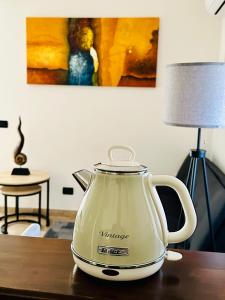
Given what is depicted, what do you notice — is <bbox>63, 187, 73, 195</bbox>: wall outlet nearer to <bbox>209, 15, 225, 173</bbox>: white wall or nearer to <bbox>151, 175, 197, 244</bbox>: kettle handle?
<bbox>209, 15, 225, 173</bbox>: white wall

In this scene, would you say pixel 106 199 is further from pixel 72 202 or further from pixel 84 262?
pixel 72 202

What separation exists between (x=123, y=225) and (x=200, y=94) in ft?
3.16

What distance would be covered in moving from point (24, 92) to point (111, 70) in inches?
37.6

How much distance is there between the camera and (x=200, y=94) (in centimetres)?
144

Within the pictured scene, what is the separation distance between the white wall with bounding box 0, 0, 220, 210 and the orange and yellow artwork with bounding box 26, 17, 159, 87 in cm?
8

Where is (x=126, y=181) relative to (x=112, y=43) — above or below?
below

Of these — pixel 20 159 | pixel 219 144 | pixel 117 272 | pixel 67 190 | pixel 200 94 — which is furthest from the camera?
pixel 67 190

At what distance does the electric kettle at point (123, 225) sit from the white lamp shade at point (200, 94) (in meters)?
0.82

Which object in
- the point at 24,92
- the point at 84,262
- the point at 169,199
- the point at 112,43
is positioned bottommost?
the point at 169,199

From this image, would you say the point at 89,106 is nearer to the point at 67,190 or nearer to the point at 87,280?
the point at 67,190

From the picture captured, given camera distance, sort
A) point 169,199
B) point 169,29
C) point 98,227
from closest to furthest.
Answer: point 98,227 → point 169,199 → point 169,29

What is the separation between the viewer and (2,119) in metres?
3.25

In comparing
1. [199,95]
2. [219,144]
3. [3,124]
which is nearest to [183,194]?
[199,95]

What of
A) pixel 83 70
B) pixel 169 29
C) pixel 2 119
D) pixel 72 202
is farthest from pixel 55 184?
pixel 169 29
